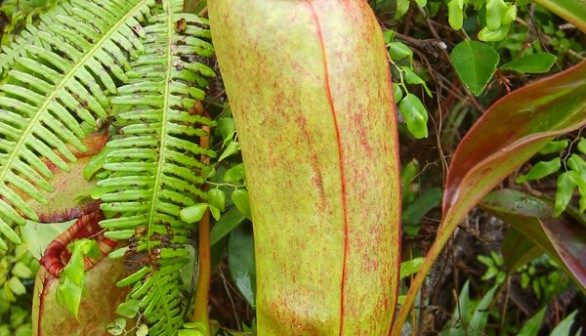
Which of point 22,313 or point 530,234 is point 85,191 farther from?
point 530,234

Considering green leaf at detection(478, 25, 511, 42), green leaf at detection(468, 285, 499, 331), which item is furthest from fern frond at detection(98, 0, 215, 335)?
green leaf at detection(468, 285, 499, 331)

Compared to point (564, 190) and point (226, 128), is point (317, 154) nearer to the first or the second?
point (226, 128)

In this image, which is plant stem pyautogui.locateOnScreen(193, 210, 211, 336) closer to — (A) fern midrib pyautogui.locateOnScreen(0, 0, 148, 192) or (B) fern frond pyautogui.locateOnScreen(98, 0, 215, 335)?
(B) fern frond pyautogui.locateOnScreen(98, 0, 215, 335)

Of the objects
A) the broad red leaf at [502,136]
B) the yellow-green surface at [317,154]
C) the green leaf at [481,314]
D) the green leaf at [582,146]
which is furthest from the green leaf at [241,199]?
the green leaf at [481,314]

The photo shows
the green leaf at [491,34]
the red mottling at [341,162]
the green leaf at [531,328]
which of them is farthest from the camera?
the green leaf at [531,328]

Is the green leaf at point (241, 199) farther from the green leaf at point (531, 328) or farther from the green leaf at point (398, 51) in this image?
the green leaf at point (531, 328)

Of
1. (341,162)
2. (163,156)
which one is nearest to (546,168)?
(341,162)

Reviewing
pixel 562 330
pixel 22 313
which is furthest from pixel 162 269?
pixel 562 330
